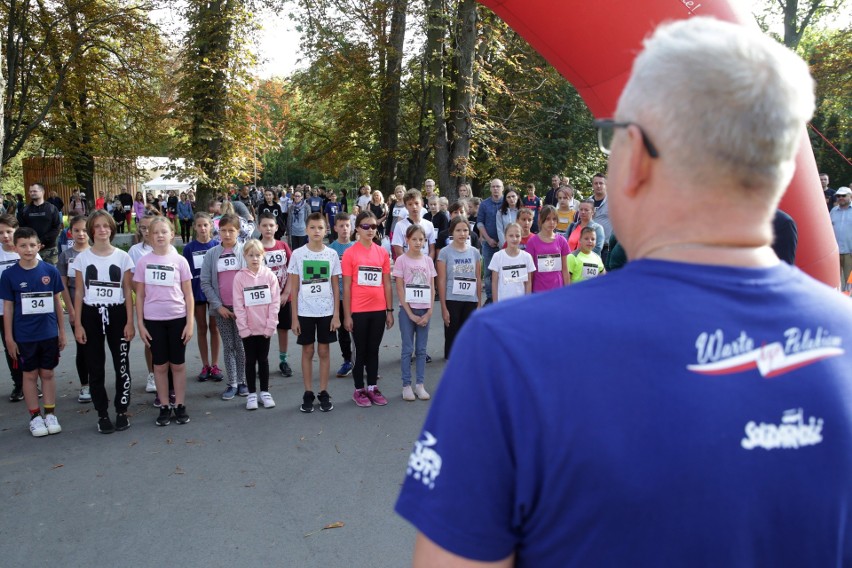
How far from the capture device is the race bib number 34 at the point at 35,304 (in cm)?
598

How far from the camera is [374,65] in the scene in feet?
76.6

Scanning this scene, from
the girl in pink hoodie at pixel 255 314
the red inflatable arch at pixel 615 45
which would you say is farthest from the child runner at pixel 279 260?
the red inflatable arch at pixel 615 45

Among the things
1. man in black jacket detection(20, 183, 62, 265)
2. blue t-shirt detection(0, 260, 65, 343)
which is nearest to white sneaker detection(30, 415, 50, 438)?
blue t-shirt detection(0, 260, 65, 343)

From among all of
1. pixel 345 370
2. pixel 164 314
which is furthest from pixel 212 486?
pixel 345 370

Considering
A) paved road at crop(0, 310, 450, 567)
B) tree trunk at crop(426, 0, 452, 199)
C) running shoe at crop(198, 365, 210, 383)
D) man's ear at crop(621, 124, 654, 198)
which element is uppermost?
tree trunk at crop(426, 0, 452, 199)

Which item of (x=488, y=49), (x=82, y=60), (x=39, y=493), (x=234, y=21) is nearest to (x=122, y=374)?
(x=39, y=493)

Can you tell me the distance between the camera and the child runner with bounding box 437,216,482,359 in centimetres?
762

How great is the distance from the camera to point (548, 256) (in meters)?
7.84

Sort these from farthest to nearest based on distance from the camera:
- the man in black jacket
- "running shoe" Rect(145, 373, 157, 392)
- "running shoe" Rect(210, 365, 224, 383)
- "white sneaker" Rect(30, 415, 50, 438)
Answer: the man in black jacket → "running shoe" Rect(210, 365, 224, 383) → "running shoe" Rect(145, 373, 157, 392) → "white sneaker" Rect(30, 415, 50, 438)

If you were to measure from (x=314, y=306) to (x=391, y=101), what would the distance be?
58.6 feet

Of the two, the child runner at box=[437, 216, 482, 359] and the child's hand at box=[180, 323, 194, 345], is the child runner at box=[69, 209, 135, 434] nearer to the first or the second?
the child's hand at box=[180, 323, 194, 345]

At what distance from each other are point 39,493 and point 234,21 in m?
14.1

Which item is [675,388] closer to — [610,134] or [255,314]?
[610,134]

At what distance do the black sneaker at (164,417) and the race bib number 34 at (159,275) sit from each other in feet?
3.79
